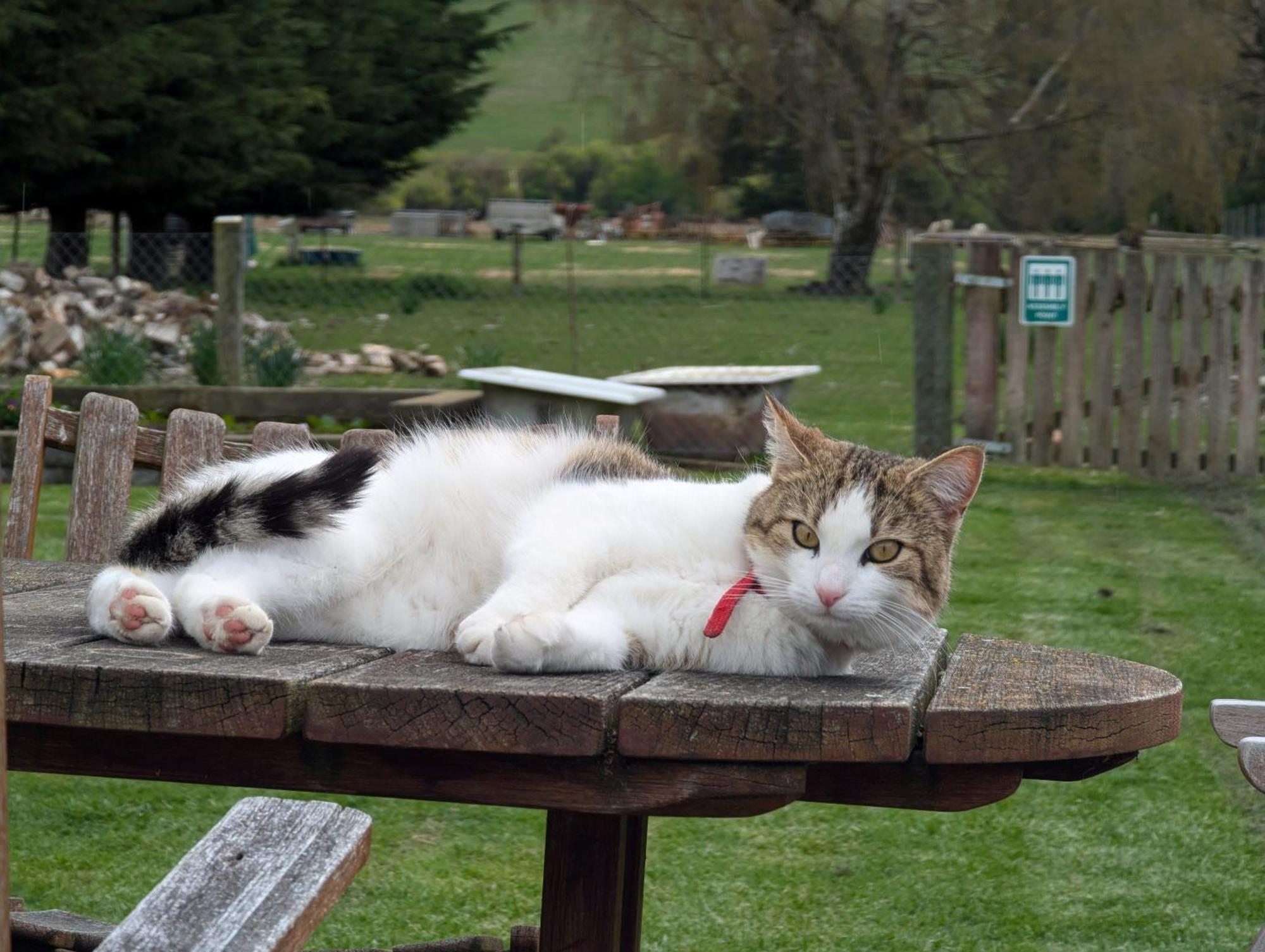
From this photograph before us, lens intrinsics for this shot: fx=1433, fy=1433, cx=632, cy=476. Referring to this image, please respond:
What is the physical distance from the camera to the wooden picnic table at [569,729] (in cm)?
164

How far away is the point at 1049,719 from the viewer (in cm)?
168

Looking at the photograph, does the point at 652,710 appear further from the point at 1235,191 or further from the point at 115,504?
the point at 1235,191

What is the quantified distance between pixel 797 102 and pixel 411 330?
41.9ft

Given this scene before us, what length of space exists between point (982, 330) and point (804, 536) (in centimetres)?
728

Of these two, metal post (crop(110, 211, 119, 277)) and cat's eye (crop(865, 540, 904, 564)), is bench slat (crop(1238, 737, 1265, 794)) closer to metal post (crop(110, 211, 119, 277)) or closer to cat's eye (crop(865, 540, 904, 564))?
cat's eye (crop(865, 540, 904, 564))

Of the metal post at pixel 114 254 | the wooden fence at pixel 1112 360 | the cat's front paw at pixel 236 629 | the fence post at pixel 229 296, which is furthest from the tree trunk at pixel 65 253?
the cat's front paw at pixel 236 629

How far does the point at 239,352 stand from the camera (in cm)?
957

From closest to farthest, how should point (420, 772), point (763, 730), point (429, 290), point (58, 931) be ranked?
1. point (763, 730)
2. point (420, 772)
3. point (58, 931)
4. point (429, 290)

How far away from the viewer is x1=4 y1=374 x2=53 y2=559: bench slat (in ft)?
11.3

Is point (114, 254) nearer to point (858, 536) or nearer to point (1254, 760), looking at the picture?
point (858, 536)

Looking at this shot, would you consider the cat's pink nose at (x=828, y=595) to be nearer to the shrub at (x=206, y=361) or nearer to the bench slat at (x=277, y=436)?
the bench slat at (x=277, y=436)

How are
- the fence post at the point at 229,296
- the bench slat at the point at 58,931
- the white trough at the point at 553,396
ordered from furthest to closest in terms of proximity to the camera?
the fence post at the point at 229,296 → the white trough at the point at 553,396 → the bench slat at the point at 58,931

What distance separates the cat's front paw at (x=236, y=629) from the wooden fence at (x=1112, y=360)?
24.2ft

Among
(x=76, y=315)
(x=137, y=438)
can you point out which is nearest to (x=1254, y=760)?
(x=137, y=438)
